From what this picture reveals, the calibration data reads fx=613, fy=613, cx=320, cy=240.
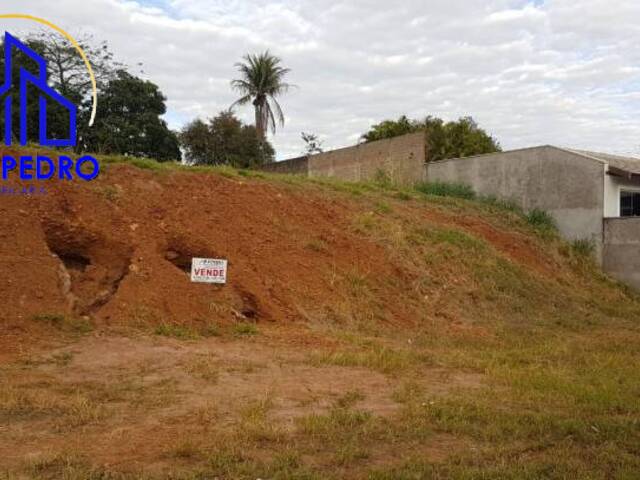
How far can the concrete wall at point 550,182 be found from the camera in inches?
647

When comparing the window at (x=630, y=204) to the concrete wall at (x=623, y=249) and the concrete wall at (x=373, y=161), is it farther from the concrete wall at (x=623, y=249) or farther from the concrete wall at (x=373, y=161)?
the concrete wall at (x=373, y=161)

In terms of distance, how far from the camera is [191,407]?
5.63 m

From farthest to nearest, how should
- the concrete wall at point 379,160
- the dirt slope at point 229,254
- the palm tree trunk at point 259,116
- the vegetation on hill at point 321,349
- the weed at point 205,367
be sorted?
the palm tree trunk at point 259,116, the concrete wall at point 379,160, the dirt slope at point 229,254, the weed at point 205,367, the vegetation on hill at point 321,349

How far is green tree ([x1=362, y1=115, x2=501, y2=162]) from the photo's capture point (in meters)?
29.1

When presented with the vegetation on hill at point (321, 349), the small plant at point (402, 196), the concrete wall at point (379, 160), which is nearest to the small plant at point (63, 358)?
the vegetation on hill at point (321, 349)

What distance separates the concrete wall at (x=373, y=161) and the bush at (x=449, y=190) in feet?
5.45

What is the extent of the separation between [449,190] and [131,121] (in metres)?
14.4

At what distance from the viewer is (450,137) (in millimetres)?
29641

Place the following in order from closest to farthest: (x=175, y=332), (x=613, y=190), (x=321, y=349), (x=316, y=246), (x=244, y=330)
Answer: (x=321, y=349), (x=175, y=332), (x=244, y=330), (x=316, y=246), (x=613, y=190)

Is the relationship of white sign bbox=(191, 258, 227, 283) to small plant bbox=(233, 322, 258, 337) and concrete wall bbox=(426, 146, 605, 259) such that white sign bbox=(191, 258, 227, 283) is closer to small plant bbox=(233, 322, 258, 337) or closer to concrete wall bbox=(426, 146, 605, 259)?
small plant bbox=(233, 322, 258, 337)

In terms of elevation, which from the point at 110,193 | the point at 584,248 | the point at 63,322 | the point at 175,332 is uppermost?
the point at 110,193

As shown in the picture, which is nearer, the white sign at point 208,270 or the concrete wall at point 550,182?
the white sign at point 208,270

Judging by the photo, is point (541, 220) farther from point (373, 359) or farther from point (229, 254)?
point (373, 359)

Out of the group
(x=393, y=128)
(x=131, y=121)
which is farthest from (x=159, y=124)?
(x=393, y=128)
